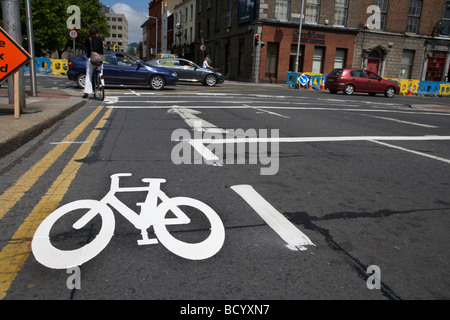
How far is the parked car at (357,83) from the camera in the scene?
2200 centimetres

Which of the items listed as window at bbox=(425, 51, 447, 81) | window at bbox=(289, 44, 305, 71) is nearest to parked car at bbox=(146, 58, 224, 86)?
window at bbox=(289, 44, 305, 71)

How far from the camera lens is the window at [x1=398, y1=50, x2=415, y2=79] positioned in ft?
115

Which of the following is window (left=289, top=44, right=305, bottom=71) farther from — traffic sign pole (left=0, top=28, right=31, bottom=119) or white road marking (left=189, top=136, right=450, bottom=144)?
traffic sign pole (left=0, top=28, right=31, bottom=119)

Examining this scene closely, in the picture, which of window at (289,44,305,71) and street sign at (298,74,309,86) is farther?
window at (289,44,305,71)

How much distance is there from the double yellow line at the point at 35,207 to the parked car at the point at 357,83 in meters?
19.2

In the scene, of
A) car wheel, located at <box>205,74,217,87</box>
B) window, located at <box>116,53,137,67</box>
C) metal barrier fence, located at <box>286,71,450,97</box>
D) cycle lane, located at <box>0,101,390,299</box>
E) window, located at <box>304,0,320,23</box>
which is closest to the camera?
cycle lane, located at <box>0,101,390,299</box>

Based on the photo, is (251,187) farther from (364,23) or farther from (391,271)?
(364,23)

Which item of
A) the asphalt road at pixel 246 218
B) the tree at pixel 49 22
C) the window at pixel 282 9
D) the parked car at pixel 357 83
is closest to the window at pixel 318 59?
the window at pixel 282 9

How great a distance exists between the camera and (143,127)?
22.1ft

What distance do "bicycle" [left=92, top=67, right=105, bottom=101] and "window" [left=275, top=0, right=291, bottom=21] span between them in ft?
77.8

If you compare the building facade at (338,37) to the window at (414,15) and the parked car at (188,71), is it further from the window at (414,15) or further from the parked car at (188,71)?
the parked car at (188,71)

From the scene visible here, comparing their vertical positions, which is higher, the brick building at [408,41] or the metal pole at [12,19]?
the brick building at [408,41]

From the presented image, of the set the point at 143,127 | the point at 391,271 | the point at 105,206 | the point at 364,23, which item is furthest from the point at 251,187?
the point at 364,23

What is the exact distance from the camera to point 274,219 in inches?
112
